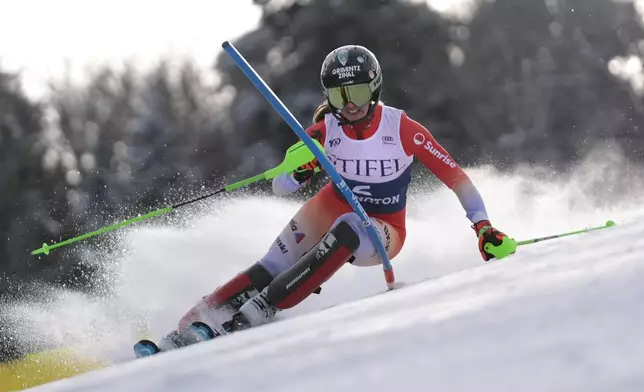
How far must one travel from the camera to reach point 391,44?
1662 centimetres

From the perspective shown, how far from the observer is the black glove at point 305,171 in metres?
3.90

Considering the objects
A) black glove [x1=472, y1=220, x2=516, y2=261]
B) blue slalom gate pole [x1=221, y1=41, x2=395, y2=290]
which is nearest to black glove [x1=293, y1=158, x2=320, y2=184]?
blue slalom gate pole [x1=221, y1=41, x2=395, y2=290]

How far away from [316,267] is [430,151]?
0.95 m

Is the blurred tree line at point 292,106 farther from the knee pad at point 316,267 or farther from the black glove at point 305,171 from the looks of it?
the knee pad at point 316,267

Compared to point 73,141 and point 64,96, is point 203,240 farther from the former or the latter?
point 64,96

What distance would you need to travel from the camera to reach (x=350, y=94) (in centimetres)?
375

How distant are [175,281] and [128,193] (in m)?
11.7

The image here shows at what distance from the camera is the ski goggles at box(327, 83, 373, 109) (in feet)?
12.3

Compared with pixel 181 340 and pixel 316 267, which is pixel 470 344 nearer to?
pixel 316 267

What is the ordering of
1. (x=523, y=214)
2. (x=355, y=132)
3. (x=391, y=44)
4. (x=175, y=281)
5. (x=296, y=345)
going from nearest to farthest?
(x=296, y=345)
(x=355, y=132)
(x=175, y=281)
(x=523, y=214)
(x=391, y=44)

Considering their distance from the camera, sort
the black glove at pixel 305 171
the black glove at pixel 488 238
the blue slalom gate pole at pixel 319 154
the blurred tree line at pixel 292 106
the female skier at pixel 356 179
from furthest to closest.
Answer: the blurred tree line at pixel 292 106 < the black glove at pixel 305 171 < the female skier at pixel 356 179 < the black glove at pixel 488 238 < the blue slalom gate pole at pixel 319 154

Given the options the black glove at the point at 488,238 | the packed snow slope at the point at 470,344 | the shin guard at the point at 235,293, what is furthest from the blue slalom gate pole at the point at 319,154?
the packed snow slope at the point at 470,344

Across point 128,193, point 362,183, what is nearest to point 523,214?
point 362,183


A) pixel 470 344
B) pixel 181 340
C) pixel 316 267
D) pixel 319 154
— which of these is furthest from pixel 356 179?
pixel 470 344
